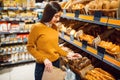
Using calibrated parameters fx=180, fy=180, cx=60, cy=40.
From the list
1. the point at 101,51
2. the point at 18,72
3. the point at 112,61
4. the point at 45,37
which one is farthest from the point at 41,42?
the point at 18,72

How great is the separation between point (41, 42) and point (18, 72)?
7.56 ft

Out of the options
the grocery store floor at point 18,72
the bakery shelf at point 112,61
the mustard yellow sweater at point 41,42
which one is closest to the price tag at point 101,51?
the bakery shelf at point 112,61

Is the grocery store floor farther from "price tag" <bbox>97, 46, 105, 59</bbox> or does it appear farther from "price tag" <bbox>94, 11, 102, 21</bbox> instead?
"price tag" <bbox>94, 11, 102, 21</bbox>

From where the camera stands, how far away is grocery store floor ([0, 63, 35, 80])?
157 inches

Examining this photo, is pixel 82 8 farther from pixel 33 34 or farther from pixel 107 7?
pixel 33 34

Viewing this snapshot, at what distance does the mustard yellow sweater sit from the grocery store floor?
1852 millimetres

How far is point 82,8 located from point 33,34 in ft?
2.69

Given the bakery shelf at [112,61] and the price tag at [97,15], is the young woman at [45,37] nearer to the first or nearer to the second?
the price tag at [97,15]

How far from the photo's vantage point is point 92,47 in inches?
88.3

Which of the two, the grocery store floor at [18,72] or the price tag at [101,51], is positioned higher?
the price tag at [101,51]

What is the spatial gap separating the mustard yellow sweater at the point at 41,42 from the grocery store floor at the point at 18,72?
1.85 m

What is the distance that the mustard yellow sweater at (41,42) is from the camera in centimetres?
220

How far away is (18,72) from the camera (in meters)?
4.27

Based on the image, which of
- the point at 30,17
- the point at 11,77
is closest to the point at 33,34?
the point at 11,77
